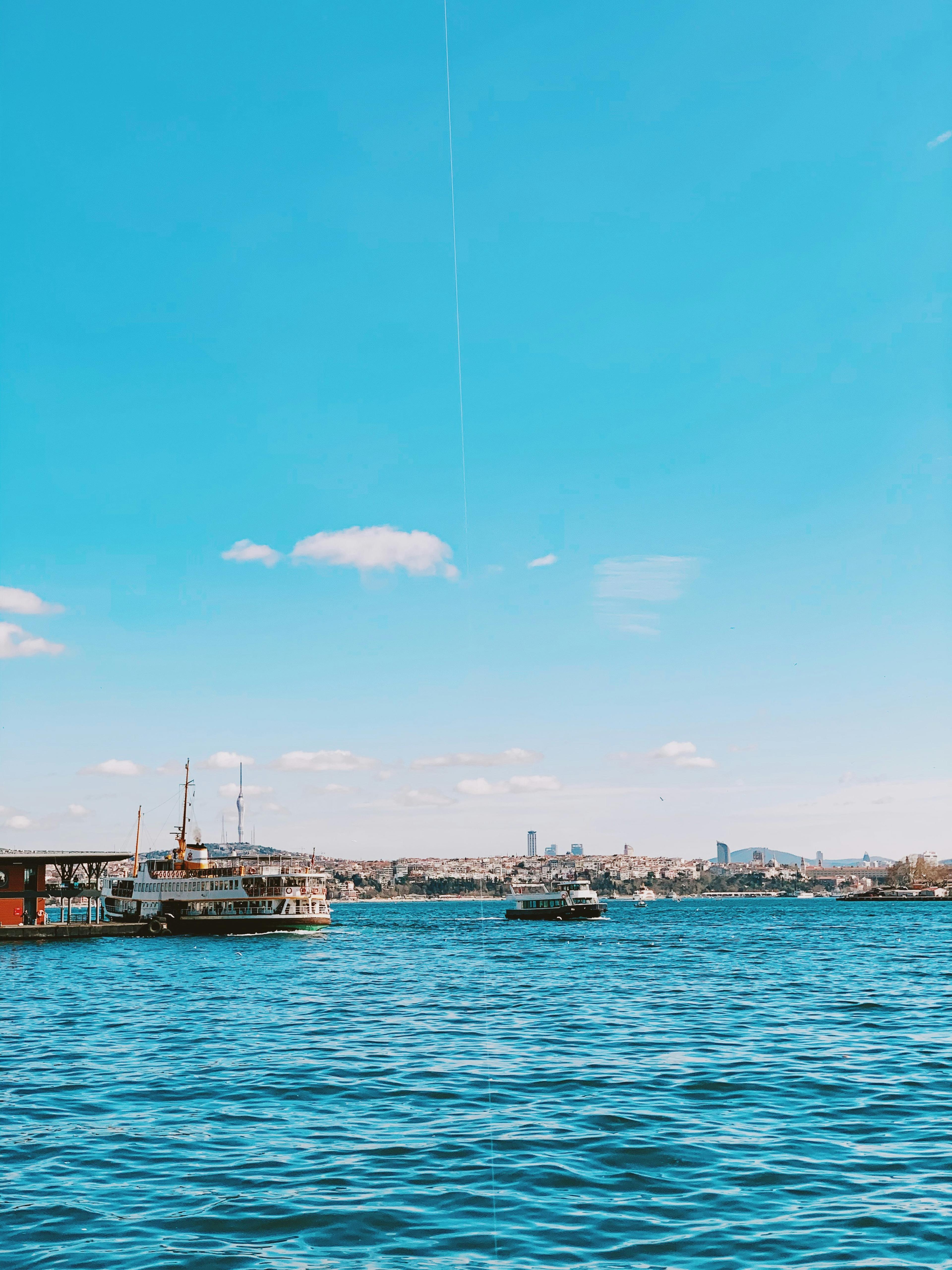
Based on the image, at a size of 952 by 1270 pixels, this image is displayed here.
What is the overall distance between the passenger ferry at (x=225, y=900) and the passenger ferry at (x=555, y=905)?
137ft

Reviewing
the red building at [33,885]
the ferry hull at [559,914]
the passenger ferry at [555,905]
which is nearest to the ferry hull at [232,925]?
the red building at [33,885]

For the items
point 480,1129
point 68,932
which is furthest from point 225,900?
point 480,1129

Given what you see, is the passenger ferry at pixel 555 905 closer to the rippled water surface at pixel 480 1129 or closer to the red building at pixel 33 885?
the red building at pixel 33 885

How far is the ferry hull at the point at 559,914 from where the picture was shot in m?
121

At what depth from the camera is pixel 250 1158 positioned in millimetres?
13672

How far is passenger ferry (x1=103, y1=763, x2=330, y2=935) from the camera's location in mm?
84250

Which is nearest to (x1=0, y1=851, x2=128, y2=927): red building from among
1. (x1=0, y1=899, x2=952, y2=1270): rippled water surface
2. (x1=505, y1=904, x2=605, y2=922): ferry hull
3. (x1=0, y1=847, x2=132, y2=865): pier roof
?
(x1=0, y1=847, x2=132, y2=865): pier roof

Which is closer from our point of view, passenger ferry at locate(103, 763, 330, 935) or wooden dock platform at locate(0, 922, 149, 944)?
wooden dock platform at locate(0, 922, 149, 944)

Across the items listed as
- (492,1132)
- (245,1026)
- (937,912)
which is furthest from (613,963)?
(937,912)

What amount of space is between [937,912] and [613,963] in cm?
11004

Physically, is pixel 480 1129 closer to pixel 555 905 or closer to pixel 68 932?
pixel 68 932

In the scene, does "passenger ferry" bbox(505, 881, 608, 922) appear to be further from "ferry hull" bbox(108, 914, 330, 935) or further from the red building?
the red building

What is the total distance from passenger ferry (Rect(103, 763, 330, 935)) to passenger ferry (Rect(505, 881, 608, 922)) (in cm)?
4185

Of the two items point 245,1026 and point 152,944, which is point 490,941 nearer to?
point 152,944
